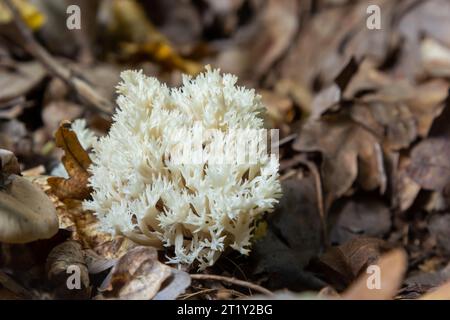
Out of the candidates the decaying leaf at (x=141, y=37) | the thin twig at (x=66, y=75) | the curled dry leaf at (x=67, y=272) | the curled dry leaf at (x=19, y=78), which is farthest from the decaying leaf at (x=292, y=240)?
the decaying leaf at (x=141, y=37)

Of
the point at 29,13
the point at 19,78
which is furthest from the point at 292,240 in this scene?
the point at 29,13

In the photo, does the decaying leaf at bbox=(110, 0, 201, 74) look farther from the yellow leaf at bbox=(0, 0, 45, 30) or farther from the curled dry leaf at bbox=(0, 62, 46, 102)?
the curled dry leaf at bbox=(0, 62, 46, 102)

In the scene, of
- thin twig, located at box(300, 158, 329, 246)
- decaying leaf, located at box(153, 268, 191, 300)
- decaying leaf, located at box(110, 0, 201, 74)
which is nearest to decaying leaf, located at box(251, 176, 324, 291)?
thin twig, located at box(300, 158, 329, 246)

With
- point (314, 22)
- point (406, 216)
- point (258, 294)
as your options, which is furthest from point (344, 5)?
point (258, 294)

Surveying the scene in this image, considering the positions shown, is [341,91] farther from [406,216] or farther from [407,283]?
[407,283]

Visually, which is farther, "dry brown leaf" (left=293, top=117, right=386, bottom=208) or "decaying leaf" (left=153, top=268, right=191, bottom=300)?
"dry brown leaf" (left=293, top=117, right=386, bottom=208)
